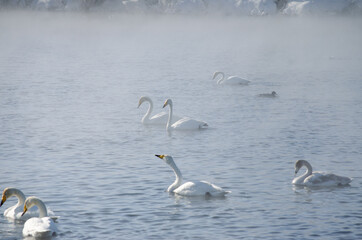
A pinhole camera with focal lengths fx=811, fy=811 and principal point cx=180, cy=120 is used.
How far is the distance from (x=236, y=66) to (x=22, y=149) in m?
30.5

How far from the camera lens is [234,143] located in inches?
899

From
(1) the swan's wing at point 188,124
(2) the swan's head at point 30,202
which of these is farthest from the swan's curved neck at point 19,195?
(1) the swan's wing at point 188,124

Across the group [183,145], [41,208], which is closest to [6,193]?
[41,208]

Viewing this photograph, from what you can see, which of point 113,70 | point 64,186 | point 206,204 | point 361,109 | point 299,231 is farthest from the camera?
point 113,70

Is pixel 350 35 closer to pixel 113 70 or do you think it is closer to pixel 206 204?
pixel 113 70

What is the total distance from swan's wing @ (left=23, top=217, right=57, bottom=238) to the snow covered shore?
9088cm

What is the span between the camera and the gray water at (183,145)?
15281 millimetres

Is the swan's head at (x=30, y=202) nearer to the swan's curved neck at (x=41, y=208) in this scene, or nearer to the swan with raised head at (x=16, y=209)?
the swan's curved neck at (x=41, y=208)

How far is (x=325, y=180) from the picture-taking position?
17656 millimetres

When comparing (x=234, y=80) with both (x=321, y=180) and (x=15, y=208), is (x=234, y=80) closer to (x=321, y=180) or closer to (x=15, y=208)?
(x=321, y=180)

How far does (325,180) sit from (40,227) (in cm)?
670

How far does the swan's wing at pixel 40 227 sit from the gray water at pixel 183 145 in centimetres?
27

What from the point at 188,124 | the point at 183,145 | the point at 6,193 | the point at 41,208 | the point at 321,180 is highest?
the point at 188,124

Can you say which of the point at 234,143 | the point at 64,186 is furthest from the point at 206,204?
the point at 234,143
